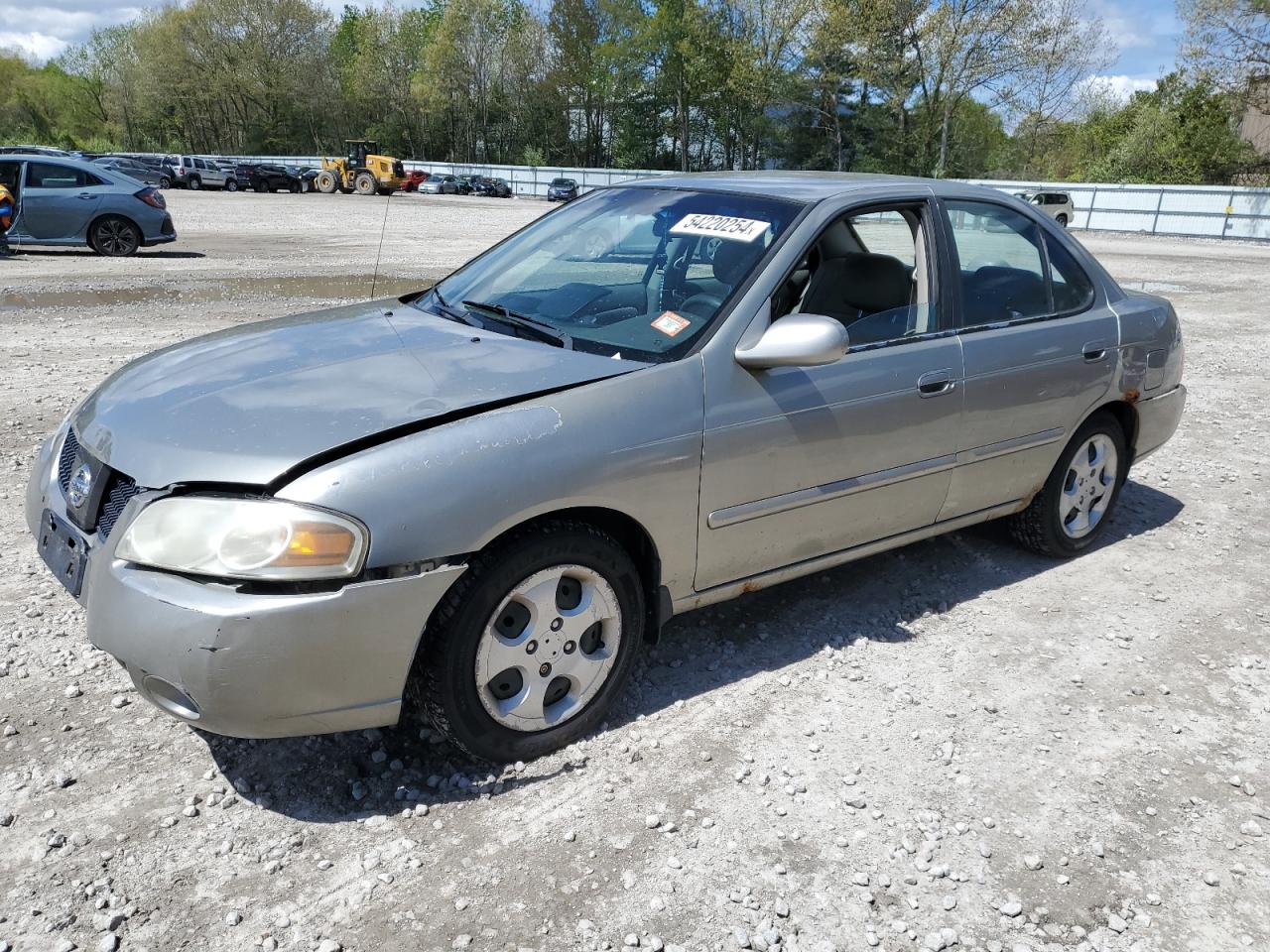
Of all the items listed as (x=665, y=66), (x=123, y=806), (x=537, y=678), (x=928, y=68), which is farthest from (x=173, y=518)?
(x=665, y=66)

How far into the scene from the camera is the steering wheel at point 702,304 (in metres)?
3.23

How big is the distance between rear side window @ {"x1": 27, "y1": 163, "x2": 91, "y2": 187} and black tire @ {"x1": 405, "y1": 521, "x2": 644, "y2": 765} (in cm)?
1515

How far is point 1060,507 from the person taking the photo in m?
4.52

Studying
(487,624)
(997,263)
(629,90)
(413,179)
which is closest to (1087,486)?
(997,263)

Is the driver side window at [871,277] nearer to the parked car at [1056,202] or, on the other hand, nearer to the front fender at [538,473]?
the front fender at [538,473]

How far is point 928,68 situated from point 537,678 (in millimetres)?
51543

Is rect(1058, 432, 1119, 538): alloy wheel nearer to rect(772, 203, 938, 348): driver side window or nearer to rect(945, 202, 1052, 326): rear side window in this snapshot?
rect(945, 202, 1052, 326): rear side window

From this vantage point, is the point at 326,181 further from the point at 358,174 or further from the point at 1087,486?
the point at 1087,486

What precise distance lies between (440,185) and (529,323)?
165 feet

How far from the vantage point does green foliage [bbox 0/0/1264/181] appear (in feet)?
148

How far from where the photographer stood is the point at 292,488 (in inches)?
94.2

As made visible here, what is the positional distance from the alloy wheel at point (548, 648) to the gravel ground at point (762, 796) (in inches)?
7.7

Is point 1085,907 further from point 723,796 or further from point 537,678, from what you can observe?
point 537,678

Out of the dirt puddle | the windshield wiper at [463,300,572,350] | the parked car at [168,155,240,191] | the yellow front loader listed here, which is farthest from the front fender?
the parked car at [168,155,240,191]
